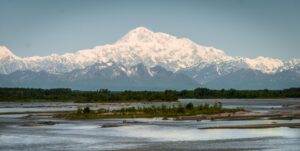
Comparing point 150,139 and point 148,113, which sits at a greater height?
point 148,113

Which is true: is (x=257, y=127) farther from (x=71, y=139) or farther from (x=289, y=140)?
(x=71, y=139)

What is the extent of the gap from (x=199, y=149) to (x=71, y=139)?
752 inches

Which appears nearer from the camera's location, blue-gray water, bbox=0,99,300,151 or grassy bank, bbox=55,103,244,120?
blue-gray water, bbox=0,99,300,151

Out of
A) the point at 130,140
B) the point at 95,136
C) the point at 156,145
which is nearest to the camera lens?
the point at 156,145

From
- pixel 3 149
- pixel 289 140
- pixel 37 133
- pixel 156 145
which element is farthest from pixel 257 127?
pixel 3 149

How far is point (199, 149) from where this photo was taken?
60.5 m

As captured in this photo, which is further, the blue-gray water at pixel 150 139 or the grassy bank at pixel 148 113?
the grassy bank at pixel 148 113

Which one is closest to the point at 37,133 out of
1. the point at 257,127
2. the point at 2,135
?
the point at 2,135

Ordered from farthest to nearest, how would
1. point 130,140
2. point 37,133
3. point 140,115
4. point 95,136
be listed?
1. point 140,115
2. point 37,133
3. point 95,136
4. point 130,140

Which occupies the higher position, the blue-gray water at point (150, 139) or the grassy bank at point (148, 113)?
the grassy bank at point (148, 113)

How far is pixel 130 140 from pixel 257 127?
69.6 feet

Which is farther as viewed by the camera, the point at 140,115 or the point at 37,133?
the point at 140,115

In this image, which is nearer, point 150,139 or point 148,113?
point 150,139

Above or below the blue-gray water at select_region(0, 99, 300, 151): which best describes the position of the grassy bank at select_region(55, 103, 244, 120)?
above
